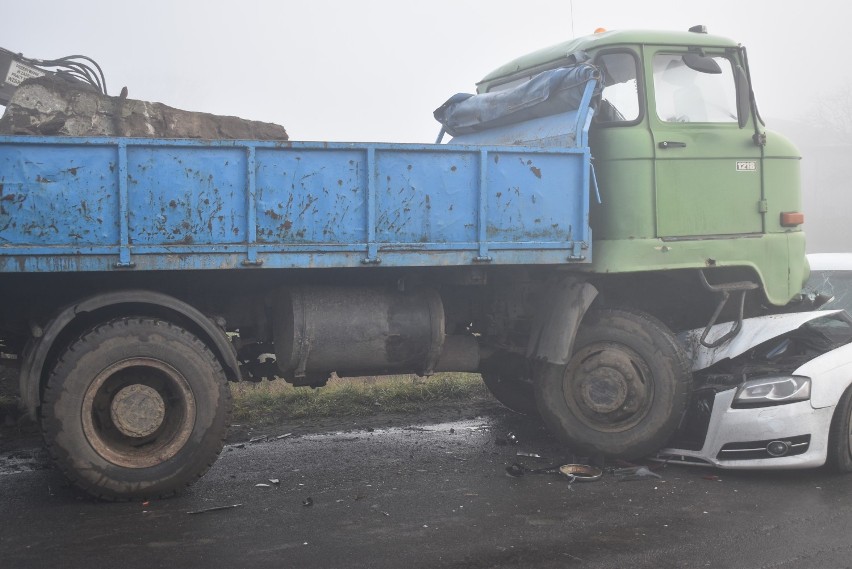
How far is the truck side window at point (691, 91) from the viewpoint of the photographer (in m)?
6.39

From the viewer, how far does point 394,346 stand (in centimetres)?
588

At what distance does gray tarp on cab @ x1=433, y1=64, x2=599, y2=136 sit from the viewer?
20.5ft

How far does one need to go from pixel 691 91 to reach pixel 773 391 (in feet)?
7.85

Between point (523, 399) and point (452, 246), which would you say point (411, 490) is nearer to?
point (452, 246)

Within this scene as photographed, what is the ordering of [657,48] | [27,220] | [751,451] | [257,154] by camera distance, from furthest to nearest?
[657,48]
[751,451]
[257,154]
[27,220]

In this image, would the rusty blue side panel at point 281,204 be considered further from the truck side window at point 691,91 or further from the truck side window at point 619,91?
the truck side window at point 691,91

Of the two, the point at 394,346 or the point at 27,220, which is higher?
the point at 27,220

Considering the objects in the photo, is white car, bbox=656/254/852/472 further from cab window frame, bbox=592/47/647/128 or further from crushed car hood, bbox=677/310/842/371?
cab window frame, bbox=592/47/647/128

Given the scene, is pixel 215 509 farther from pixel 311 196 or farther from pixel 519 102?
pixel 519 102

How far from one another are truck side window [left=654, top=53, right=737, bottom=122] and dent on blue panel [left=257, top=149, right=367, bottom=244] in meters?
2.54

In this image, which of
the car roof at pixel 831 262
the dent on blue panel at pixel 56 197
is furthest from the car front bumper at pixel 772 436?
the dent on blue panel at pixel 56 197

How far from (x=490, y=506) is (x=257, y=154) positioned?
2582 mm

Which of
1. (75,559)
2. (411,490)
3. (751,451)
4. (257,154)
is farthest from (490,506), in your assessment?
(257,154)

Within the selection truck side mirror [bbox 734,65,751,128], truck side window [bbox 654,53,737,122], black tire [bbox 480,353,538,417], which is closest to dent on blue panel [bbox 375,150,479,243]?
black tire [bbox 480,353,538,417]
